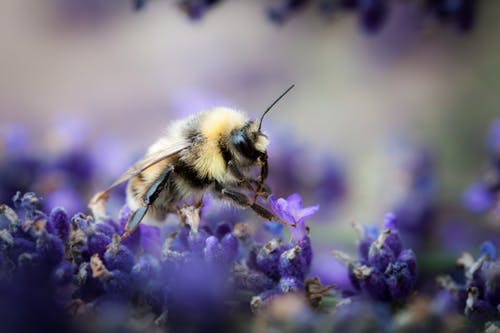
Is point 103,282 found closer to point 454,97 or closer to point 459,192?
point 459,192

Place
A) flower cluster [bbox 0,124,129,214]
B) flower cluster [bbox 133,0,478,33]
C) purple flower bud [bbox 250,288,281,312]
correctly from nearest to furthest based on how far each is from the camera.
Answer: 1. purple flower bud [bbox 250,288,281,312]
2. flower cluster [bbox 133,0,478,33]
3. flower cluster [bbox 0,124,129,214]

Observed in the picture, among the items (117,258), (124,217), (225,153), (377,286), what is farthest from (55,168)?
(377,286)

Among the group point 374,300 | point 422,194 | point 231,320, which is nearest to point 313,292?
point 374,300

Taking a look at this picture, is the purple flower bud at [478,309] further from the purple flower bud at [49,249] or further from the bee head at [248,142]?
the purple flower bud at [49,249]

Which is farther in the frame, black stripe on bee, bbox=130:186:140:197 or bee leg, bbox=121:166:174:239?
black stripe on bee, bbox=130:186:140:197

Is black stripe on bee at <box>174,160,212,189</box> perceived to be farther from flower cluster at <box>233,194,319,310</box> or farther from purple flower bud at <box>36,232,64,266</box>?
purple flower bud at <box>36,232,64,266</box>

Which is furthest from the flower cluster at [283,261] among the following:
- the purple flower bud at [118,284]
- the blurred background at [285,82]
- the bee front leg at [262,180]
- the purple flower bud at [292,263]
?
the blurred background at [285,82]

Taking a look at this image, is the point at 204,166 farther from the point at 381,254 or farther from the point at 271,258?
the point at 381,254

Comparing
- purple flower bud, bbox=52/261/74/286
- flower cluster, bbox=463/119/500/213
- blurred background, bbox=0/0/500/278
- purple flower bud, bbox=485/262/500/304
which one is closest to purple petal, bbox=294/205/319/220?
purple flower bud, bbox=485/262/500/304
